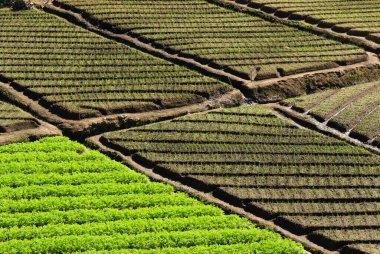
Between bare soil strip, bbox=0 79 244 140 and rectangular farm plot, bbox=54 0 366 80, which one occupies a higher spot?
rectangular farm plot, bbox=54 0 366 80

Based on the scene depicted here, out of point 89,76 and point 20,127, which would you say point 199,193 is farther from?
point 89,76

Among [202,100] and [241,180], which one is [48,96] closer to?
[202,100]

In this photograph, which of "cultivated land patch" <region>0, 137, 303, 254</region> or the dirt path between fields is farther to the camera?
the dirt path between fields

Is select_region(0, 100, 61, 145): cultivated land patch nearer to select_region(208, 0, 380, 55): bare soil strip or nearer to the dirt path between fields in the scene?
the dirt path between fields

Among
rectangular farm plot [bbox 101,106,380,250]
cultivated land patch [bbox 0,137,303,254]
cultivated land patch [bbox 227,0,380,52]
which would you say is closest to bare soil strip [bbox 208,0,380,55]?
cultivated land patch [bbox 227,0,380,52]

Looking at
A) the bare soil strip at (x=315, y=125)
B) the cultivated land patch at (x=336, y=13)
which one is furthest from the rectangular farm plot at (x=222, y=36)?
the bare soil strip at (x=315, y=125)
